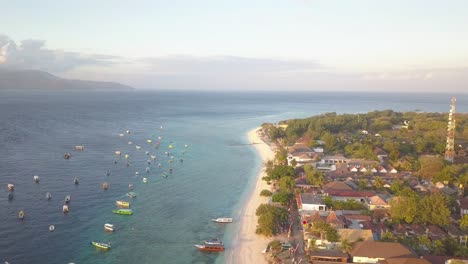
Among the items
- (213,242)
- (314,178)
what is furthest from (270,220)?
(314,178)

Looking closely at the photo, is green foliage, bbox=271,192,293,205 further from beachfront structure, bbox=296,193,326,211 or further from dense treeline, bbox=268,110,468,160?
dense treeline, bbox=268,110,468,160

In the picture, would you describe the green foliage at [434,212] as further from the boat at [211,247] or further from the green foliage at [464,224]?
the boat at [211,247]

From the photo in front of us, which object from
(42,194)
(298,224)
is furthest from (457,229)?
(42,194)

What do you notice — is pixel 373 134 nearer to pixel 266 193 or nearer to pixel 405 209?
pixel 266 193

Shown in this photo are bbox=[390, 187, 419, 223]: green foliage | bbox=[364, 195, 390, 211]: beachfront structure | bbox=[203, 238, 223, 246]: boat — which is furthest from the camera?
bbox=[364, 195, 390, 211]: beachfront structure

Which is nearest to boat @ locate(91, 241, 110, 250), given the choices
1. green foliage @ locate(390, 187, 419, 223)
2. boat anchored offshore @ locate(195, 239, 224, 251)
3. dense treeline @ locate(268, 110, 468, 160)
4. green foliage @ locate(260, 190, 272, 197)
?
boat anchored offshore @ locate(195, 239, 224, 251)

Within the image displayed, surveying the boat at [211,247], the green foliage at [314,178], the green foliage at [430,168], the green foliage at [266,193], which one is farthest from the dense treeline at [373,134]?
the boat at [211,247]
